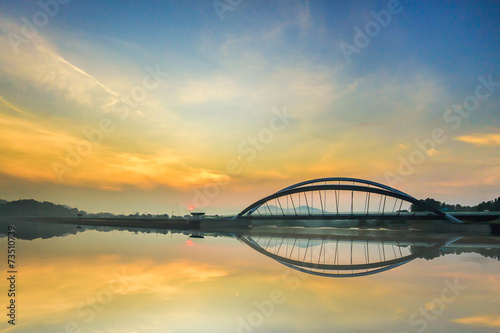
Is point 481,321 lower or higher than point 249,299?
lower

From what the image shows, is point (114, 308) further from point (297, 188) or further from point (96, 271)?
point (297, 188)

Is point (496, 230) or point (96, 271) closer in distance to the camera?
point (96, 271)

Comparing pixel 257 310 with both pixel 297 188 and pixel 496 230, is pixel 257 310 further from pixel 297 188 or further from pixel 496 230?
pixel 297 188

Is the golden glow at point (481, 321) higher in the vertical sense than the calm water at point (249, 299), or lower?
lower

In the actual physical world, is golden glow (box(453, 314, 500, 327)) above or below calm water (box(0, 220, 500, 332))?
below

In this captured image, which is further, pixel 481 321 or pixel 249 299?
pixel 249 299

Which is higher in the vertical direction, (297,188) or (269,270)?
(297,188)

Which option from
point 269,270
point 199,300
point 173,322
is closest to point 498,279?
point 269,270

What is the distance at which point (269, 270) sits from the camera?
692 inches

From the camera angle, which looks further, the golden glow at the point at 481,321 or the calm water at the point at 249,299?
the golden glow at the point at 481,321

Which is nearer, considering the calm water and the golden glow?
the calm water

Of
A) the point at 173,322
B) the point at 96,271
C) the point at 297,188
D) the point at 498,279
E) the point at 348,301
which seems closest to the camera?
the point at 173,322

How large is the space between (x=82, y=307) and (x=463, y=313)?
449 inches

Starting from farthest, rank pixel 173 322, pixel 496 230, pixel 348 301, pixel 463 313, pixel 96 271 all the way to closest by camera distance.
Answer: pixel 496 230 → pixel 96 271 → pixel 348 301 → pixel 463 313 → pixel 173 322
